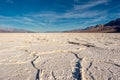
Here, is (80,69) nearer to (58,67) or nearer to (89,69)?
(89,69)

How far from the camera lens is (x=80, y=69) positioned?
289 centimetres

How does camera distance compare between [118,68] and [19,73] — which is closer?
[19,73]

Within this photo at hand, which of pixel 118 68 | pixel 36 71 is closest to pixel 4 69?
pixel 36 71

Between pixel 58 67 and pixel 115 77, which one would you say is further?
pixel 58 67

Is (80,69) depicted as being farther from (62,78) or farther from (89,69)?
(62,78)

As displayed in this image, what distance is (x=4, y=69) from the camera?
3.03 m

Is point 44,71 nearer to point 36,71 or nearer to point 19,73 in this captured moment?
point 36,71

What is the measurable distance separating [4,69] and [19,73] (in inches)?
18.1

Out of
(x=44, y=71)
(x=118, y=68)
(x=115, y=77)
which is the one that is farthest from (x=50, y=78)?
(x=118, y=68)

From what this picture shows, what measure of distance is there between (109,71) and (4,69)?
2.14 metres

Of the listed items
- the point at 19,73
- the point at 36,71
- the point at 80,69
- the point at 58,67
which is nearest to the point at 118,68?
the point at 80,69

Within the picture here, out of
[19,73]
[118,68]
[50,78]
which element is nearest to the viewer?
[50,78]

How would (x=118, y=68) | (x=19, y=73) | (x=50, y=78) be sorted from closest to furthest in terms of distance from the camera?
(x=50, y=78)
(x=19, y=73)
(x=118, y=68)

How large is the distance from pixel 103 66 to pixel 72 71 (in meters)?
0.77
